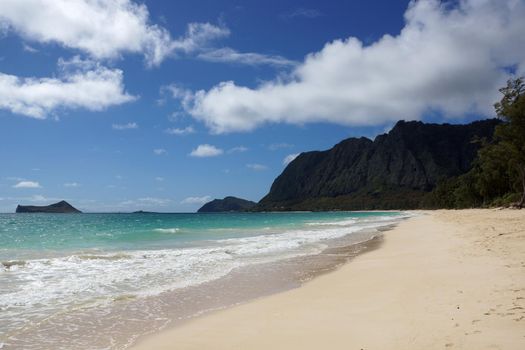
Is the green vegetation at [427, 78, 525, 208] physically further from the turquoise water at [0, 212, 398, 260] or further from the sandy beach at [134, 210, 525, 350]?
the sandy beach at [134, 210, 525, 350]

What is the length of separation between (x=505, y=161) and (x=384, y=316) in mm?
62431

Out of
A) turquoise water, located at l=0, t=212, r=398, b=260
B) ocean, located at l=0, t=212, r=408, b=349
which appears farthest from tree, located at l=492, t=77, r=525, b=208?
ocean, located at l=0, t=212, r=408, b=349

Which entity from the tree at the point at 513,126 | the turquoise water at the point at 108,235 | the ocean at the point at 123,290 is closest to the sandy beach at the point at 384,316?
the ocean at the point at 123,290

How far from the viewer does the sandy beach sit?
600cm

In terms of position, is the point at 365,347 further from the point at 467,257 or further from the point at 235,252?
the point at 235,252

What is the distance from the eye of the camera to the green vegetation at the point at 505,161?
5216 centimetres

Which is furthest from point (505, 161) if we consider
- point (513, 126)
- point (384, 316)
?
point (384, 316)

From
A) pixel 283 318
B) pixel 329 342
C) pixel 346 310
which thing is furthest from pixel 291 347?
pixel 346 310

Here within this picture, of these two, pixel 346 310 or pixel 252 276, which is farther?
pixel 252 276

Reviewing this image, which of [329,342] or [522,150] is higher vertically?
[522,150]

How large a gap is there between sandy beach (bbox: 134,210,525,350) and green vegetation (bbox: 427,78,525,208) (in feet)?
157

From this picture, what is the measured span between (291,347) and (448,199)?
422ft

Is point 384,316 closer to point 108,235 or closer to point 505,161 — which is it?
point 108,235

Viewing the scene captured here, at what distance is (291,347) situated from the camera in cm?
611
